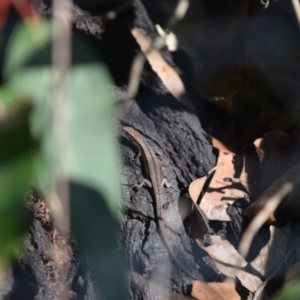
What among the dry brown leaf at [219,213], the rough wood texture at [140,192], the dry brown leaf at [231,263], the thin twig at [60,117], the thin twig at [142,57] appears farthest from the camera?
the dry brown leaf at [219,213]

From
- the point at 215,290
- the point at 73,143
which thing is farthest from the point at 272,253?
the point at 73,143

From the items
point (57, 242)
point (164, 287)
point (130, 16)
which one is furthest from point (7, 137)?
point (130, 16)

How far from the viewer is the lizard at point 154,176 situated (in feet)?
5.77

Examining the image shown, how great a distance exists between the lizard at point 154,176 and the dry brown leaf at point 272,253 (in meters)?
0.26

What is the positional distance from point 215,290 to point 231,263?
15 centimetres

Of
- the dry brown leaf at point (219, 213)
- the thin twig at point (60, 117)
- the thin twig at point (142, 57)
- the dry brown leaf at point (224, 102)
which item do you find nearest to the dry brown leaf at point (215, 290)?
the dry brown leaf at point (219, 213)

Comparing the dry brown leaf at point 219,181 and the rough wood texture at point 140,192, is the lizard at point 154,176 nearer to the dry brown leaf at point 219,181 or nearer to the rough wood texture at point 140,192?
the rough wood texture at point 140,192

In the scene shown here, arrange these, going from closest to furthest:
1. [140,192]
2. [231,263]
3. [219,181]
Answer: [231,263], [140,192], [219,181]

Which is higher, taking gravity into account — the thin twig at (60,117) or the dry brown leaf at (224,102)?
the thin twig at (60,117)

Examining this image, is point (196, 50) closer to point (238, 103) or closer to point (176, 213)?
point (238, 103)

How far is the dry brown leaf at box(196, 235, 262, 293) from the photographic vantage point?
1787 millimetres

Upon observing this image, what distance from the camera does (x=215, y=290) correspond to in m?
1.73

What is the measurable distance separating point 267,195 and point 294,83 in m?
0.73

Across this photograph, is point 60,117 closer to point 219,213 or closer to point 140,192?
point 140,192
